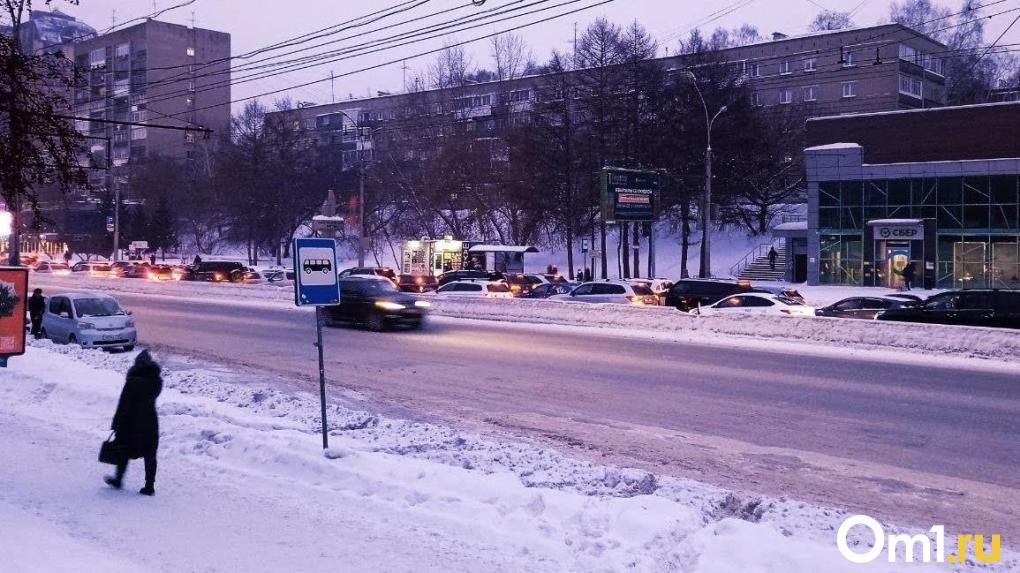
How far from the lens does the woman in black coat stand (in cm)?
813

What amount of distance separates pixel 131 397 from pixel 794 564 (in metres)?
5.99

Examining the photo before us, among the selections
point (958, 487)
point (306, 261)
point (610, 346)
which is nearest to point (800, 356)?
point (610, 346)

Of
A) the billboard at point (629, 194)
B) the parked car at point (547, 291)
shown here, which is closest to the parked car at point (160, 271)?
the parked car at point (547, 291)

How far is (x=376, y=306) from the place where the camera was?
25.7 meters

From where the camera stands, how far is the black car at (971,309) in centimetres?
2231

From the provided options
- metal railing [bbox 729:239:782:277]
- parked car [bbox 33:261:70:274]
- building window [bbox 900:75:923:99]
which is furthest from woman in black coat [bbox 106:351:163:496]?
building window [bbox 900:75:923:99]

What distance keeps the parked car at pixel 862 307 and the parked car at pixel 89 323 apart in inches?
787

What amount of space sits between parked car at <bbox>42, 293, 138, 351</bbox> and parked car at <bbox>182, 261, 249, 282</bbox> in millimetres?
33737

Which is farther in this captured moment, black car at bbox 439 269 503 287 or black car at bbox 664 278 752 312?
black car at bbox 439 269 503 287

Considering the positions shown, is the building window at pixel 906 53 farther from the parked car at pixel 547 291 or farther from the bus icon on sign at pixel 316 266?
the bus icon on sign at pixel 316 266

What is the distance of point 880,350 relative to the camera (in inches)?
825

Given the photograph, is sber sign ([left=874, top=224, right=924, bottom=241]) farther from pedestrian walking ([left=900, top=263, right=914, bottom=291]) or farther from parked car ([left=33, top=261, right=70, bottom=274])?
parked car ([left=33, top=261, right=70, bottom=274])

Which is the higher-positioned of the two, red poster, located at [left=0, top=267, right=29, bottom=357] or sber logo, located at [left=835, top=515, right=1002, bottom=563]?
red poster, located at [left=0, top=267, right=29, bottom=357]

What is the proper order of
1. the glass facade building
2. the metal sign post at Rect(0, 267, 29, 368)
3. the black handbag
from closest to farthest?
the black handbag
the metal sign post at Rect(0, 267, 29, 368)
the glass facade building
